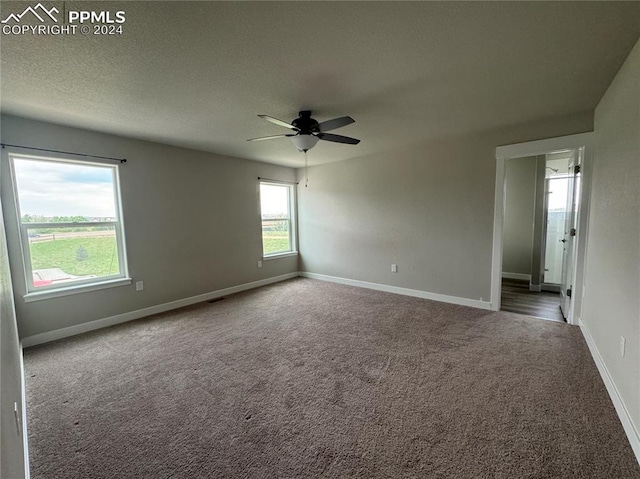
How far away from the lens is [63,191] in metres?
3.14

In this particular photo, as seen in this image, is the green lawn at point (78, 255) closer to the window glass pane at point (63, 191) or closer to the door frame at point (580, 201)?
the window glass pane at point (63, 191)

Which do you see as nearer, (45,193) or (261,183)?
(45,193)

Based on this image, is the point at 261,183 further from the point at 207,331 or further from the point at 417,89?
the point at 417,89

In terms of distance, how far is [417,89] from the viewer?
92.4 inches

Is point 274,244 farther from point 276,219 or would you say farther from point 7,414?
point 7,414

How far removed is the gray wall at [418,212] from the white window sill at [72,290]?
3346mm

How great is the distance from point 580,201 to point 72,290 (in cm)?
582

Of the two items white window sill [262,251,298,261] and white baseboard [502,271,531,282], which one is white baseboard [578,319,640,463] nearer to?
white baseboard [502,271,531,282]

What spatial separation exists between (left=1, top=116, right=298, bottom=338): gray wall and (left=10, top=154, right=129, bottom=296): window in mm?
116

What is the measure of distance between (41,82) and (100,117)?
76 centimetres

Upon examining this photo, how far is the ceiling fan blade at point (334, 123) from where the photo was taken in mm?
2338

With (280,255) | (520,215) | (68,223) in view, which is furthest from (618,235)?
(68,223)

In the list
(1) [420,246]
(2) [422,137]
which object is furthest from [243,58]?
(1) [420,246]

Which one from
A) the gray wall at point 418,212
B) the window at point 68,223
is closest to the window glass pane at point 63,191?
the window at point 68,223
